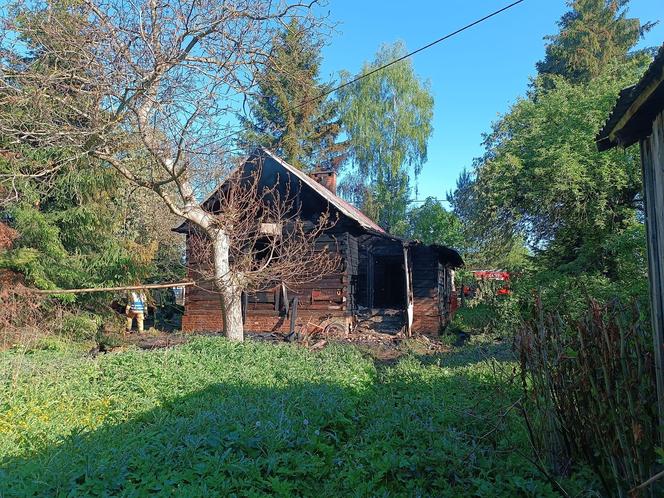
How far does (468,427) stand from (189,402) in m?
3.23

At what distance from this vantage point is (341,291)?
56.2 feet

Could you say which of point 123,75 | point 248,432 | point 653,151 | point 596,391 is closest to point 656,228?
point 653,151

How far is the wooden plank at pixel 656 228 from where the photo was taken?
12.3 feet

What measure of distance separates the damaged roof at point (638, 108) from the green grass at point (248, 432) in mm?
2568

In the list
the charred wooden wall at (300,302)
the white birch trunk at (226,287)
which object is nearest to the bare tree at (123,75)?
the white birch trunk at (226,287)

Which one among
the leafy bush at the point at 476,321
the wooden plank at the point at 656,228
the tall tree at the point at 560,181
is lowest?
the leafy bush at the point at 476,321

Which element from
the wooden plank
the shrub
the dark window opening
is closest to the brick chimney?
the dark window opening

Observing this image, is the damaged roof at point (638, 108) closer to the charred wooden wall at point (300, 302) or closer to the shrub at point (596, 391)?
the shrub at point (596, 391)

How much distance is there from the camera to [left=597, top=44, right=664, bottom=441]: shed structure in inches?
146

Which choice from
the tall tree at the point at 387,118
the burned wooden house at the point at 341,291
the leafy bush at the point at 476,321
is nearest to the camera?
the burned wooden house at the point at 341,291

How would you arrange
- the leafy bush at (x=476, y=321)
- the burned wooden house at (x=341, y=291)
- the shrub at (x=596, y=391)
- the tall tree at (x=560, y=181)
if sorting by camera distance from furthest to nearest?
the leafy bush at (x=476, y=321) < the burned wooden house at (x=341, y=291) < the tall tree at (x=560, y=181) < the shrub at (x=596, y=391)

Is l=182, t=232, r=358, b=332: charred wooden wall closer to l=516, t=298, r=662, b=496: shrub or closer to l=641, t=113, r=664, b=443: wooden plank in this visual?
l=641, t=113, r=664, b=443: wooden plank

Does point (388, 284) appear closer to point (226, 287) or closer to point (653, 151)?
point (226, 287)

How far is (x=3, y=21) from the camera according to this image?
9500 millimetres
